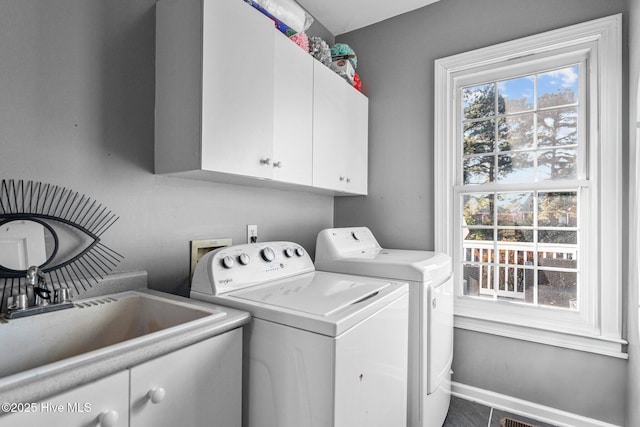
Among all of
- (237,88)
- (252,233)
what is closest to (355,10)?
(237,88)

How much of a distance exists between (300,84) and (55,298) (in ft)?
4.72

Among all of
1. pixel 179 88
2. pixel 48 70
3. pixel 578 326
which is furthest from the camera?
pixel 578 326

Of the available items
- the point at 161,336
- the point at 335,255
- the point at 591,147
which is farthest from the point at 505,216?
the point at 161,336

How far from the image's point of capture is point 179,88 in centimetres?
134

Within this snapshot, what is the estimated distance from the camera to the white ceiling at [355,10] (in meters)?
2.30

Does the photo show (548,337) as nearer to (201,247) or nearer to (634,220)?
(634,220)

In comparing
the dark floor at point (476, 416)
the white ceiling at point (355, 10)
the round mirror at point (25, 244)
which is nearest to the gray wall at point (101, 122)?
the round mirror at point (25, 244)

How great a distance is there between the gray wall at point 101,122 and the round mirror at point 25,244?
166mm

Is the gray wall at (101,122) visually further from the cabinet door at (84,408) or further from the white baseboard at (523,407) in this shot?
the white baseboard at (523,407)

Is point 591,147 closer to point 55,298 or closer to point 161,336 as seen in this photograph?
point 161,336

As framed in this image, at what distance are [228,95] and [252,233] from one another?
33.2 inches

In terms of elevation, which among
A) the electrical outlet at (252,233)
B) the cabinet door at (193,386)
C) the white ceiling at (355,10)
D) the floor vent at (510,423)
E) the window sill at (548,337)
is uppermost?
the white ceiling at (355,10)

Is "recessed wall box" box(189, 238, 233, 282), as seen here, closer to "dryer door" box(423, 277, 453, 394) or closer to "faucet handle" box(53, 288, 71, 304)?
"faucet handle" box(53, 288, 71, 304)

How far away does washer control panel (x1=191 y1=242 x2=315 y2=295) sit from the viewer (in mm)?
1295
